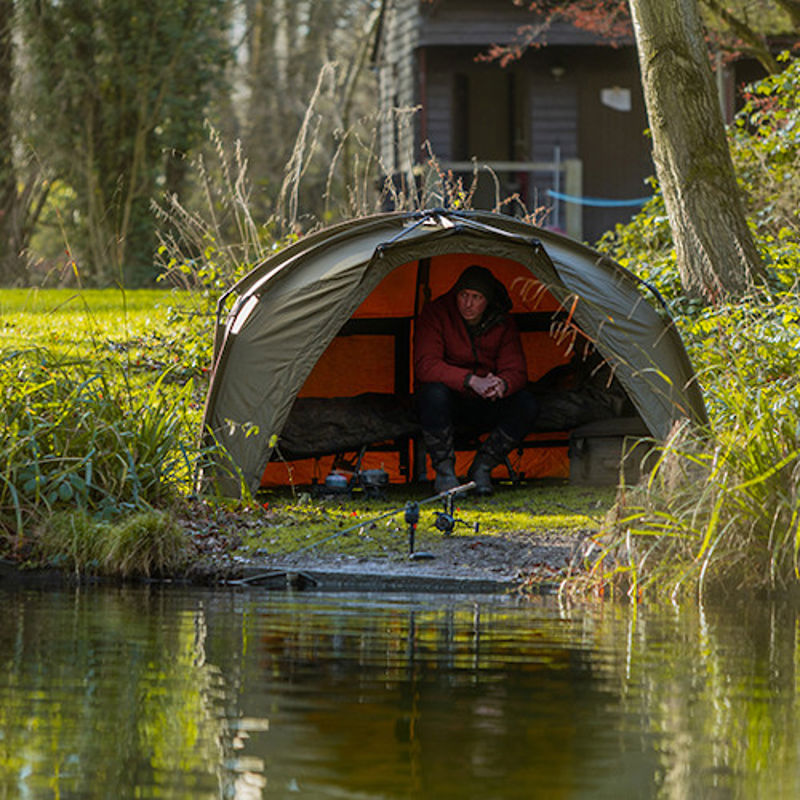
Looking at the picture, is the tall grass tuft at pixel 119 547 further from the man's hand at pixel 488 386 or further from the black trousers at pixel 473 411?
the man's hand at pixel 488 386

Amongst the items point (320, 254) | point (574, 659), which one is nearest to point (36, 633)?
point (574, 659)

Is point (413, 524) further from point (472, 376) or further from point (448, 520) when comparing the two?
Answer: point (472, 376)

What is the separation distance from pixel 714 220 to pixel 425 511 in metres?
3.99

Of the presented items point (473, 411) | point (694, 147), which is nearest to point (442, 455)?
point (473, 411)

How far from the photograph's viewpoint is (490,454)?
9.95 m

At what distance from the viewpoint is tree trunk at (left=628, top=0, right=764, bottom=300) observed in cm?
1177

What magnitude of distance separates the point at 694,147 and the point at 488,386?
122 inches

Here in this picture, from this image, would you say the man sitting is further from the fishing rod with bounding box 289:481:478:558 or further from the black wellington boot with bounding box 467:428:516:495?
the fishing rod with bounding box 289:481:478:558

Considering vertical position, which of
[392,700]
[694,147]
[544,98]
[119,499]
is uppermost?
[544,98]

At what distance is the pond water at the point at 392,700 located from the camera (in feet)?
11.9

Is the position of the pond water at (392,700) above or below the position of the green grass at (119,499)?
below

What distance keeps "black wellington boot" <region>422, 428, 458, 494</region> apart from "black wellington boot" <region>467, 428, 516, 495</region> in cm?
24

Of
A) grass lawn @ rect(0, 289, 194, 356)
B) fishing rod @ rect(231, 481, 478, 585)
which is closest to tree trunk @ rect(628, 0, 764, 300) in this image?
grass lawn @ rect(0, 289, 194, 356)

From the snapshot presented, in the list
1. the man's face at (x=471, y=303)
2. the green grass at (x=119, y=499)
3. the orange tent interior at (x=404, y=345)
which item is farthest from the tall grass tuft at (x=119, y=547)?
the orange tent interior at (x=404, y=345)
